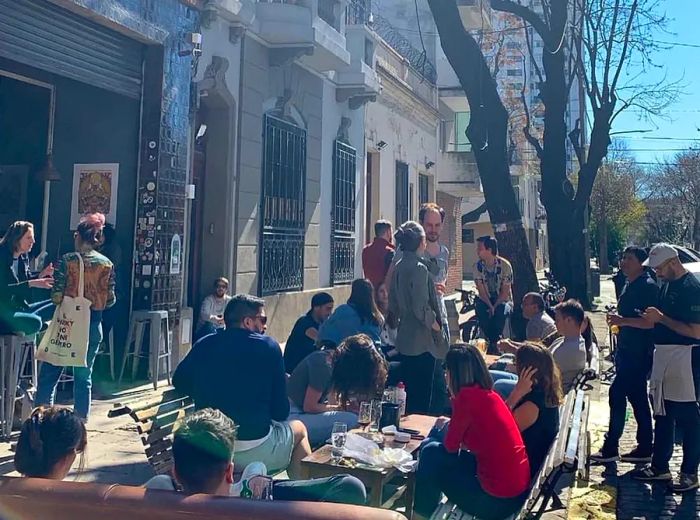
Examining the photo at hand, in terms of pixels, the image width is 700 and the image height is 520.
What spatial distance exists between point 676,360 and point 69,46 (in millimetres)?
6417

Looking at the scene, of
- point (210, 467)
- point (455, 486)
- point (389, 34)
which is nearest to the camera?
point (210, 467)

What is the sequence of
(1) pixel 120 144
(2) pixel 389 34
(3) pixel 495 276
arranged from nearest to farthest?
(1) pixel 120 144 → (3) pixel 495 276 → (2) pixel 389 34

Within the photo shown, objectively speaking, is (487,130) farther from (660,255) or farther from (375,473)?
(375,473)

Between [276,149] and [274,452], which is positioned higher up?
[276,149]

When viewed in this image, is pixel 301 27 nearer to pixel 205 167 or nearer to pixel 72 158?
pixel 205 167

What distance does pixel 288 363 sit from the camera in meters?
6.47

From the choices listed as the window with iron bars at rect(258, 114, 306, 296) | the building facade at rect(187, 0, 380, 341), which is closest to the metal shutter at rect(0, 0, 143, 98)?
the building facade at rect(187, 0, 380, 341)

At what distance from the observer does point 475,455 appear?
3807 mm

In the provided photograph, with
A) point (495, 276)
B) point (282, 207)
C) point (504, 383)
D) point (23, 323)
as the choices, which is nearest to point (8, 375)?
point (23, 323)

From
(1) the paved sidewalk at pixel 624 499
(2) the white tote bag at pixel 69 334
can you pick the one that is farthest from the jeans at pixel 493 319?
(2) the white tote bag at pixel 69 334

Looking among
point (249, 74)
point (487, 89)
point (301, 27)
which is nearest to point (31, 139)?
point (249, 74)

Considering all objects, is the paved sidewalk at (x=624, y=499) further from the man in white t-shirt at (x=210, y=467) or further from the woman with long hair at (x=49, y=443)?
the woman with long hair at (x=49, y=443)

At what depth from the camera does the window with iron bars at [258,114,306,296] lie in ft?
36.6

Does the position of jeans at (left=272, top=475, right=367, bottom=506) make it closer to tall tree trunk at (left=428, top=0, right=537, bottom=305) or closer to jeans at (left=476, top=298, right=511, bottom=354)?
jeans at (left=476, top=298, right=511, bottom=354)
